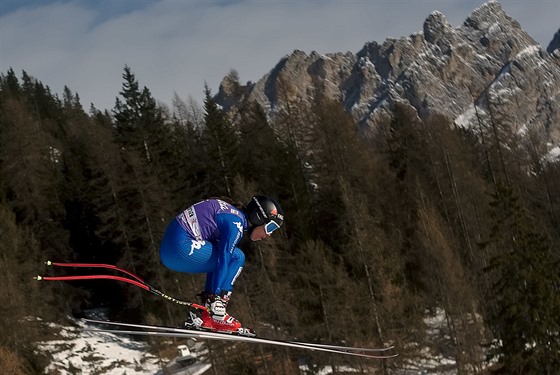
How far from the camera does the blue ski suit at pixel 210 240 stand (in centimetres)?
614

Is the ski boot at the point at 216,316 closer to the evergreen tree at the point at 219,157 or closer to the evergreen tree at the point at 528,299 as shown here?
the evergreen tree at the point at 528,299

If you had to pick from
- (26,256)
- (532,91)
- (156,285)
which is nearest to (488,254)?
(156,285)

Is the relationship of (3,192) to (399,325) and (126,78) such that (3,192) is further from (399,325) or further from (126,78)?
(399,325)

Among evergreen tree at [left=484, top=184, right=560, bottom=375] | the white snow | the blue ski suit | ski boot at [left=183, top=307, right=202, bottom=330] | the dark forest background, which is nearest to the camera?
the blue ski suit

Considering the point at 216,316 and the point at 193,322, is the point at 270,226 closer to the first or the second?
the point at 216,316

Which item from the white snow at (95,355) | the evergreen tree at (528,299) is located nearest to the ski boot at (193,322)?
the evergreen tree at (528,299)

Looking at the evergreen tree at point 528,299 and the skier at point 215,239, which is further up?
the skier at point 215,239

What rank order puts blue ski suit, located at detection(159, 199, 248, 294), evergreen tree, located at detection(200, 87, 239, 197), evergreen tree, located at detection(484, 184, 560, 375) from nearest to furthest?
blue ski suit, located at detection(159, 199, 248, 294) → evergreen tree, located at detection(484, 184, 560, 375) → evergreen tree, located at detection(200, 87, 239, 197)

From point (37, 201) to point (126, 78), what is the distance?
1607 cm

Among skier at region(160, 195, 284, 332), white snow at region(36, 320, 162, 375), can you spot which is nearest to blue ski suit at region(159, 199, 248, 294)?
skier at region(160, 195, 284, 332)

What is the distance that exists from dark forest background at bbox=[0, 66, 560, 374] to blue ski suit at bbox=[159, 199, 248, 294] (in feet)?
64.0

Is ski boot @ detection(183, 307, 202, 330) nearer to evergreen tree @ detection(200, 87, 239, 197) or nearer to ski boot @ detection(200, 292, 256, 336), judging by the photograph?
ski boot @ detection(200, 292, 256, 336)

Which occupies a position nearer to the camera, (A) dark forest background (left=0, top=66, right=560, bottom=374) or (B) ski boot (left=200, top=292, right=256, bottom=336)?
(B) ski boot (left=200, top=292, right=256, bottom=336)

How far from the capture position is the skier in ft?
20.3
